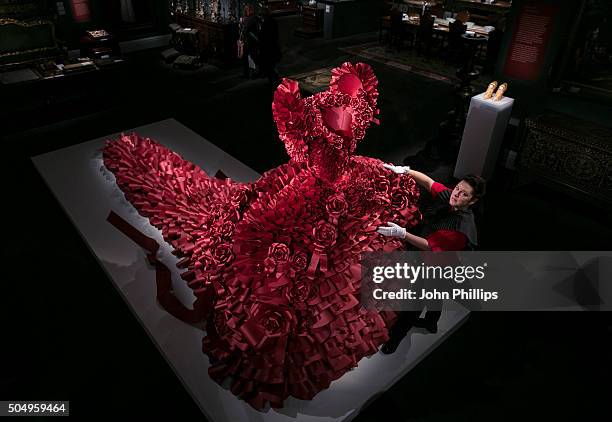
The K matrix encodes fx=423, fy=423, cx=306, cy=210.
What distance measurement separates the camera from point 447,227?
7.25ft

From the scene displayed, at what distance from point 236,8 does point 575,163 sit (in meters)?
6.15

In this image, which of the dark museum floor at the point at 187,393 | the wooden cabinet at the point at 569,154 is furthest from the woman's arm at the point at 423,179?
the wooden cabinet at the point at 569,154

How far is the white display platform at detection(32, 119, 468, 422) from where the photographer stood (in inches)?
86.6

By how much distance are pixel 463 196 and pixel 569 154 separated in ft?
7.73

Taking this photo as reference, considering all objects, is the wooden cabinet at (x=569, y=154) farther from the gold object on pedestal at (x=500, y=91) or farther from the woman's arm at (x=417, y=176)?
the woman's arm at (x=417, y=176)

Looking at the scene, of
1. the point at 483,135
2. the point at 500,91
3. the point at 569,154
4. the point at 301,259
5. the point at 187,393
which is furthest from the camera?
the point at 483,135

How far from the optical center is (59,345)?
261cm

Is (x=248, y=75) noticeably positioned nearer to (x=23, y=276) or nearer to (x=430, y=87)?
(x=430, y=87)

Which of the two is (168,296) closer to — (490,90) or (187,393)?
(187,393)

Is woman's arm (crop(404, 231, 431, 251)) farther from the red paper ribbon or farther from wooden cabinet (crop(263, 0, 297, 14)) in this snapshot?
wooden cabinet (crop(263, 0, 297, 14))

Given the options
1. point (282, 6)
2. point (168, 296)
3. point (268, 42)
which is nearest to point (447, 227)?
point (168, 296)

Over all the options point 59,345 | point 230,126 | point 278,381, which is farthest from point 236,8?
point 278,381

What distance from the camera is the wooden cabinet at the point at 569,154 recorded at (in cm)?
369

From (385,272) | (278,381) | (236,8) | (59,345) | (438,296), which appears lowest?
(59,345)
